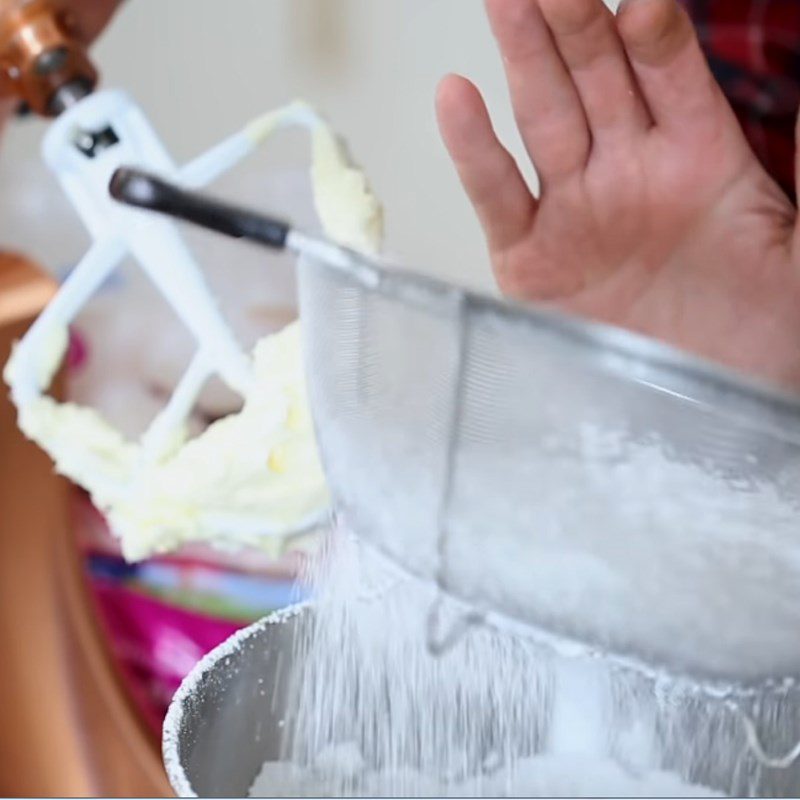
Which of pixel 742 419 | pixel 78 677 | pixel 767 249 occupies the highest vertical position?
pixel 742 419

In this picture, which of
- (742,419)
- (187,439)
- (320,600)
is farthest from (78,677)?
(742,419)

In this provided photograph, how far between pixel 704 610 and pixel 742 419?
2.4 inches

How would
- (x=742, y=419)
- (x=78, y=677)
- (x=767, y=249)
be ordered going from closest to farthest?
(x=742, y=419) → (x=767, y=249) → (x=78, y=677)

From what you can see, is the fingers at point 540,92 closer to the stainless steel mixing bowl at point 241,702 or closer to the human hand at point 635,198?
the human hand at point 635,198

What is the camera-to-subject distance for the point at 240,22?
61 centimetres

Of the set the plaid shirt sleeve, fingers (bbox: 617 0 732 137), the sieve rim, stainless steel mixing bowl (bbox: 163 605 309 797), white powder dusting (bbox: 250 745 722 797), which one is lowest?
the plaid shirt sleeve

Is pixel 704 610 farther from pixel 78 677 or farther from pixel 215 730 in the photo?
pixel 78 677

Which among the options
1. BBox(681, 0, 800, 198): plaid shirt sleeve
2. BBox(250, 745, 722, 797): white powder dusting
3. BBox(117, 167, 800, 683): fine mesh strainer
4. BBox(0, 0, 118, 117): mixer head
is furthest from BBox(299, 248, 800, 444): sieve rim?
BBox(681, 0, 800, 198): plaid shirt sleeve

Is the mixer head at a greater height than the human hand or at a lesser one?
greater

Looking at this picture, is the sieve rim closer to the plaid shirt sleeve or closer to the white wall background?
the white wall background

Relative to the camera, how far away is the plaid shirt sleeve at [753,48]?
0.57 metres

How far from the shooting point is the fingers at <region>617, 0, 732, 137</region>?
343mm

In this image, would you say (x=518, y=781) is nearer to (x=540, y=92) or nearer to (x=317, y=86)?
(x=540, y=92)

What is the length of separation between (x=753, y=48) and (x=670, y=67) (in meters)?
0.25
